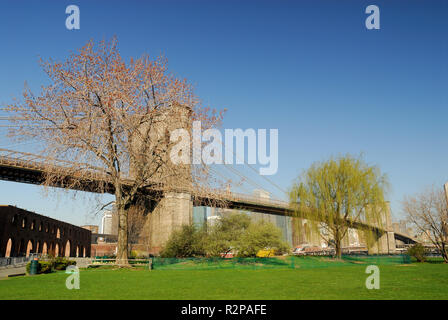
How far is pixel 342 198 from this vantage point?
104 ft

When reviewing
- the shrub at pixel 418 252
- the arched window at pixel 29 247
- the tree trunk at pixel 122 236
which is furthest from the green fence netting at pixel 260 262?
the arched window at pixel 29 247

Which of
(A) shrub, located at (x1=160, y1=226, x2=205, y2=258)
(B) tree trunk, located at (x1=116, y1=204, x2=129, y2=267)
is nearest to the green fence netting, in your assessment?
(B) tree trunk, located at (x1=116, y1=204, x2=129, y2=267)

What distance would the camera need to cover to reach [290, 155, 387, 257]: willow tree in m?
31.4

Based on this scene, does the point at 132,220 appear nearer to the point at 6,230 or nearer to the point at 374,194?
the point at 6,230

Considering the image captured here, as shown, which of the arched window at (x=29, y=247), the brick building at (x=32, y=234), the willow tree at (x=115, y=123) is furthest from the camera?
the arched window at (x=29, y=247)

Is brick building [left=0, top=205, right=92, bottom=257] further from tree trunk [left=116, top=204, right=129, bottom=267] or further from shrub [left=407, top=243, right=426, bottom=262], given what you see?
shrub [left=407, top=243, right=426, bottom=262]

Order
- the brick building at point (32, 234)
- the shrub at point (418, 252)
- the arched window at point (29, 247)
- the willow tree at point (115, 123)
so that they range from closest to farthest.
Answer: the willow tree at point (115, 123), the shrub at point (418, 252), the brick building at point (32, 234), the arched window at point (29, 247)

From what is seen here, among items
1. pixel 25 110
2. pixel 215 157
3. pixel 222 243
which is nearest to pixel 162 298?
pixel 215 157

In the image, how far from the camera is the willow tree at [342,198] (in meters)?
31.4

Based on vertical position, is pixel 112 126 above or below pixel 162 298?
above

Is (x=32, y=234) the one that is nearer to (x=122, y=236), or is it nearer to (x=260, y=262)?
(x=122, y=236)

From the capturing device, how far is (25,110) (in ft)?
66.9

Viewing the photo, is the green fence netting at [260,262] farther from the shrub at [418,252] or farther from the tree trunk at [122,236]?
the shrub at [418,252]
